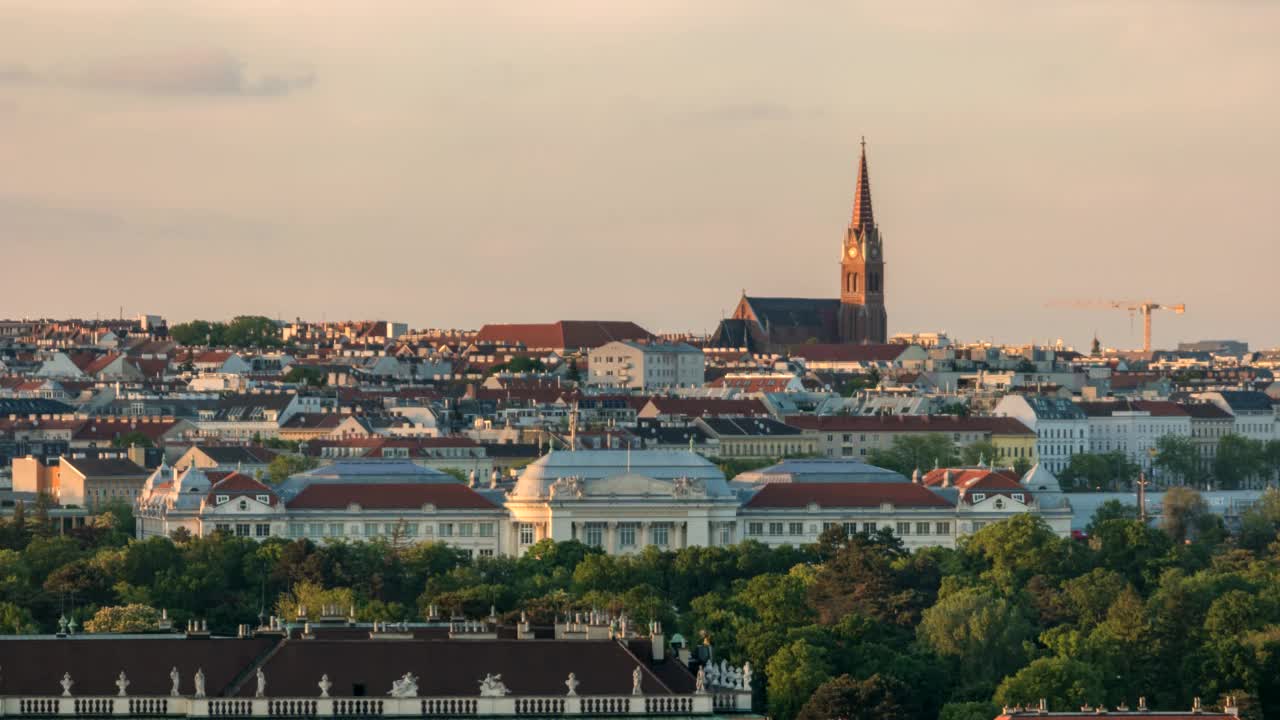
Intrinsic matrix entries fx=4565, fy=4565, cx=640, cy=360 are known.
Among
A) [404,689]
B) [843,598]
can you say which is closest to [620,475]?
[843,598]

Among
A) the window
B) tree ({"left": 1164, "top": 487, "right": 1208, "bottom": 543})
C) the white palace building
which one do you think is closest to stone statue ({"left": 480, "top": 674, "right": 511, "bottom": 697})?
the white palace building

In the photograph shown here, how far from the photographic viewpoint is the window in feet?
444

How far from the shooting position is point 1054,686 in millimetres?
80875

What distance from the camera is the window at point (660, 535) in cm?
13525

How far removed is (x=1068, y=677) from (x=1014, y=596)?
21.3 m

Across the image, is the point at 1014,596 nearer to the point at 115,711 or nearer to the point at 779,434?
the point at 115,711

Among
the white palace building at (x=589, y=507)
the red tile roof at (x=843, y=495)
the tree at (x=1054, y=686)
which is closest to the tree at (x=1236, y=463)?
the white palace building at (x=589, y=507)

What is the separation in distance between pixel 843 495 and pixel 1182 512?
1394 cm

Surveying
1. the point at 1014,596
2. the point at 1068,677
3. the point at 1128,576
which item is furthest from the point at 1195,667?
the point at 1128,576

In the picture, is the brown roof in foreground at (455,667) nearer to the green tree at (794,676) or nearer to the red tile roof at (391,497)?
the green tree at (794,676)

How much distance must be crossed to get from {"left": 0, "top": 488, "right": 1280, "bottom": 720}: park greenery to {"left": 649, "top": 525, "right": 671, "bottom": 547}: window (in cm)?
814

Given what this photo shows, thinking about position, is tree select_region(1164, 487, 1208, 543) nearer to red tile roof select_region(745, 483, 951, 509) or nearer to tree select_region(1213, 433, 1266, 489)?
red tile roof select_region(745, 483, 951, 509)

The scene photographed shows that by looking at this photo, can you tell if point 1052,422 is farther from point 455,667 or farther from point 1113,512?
point 455,667

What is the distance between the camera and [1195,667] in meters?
87.3
